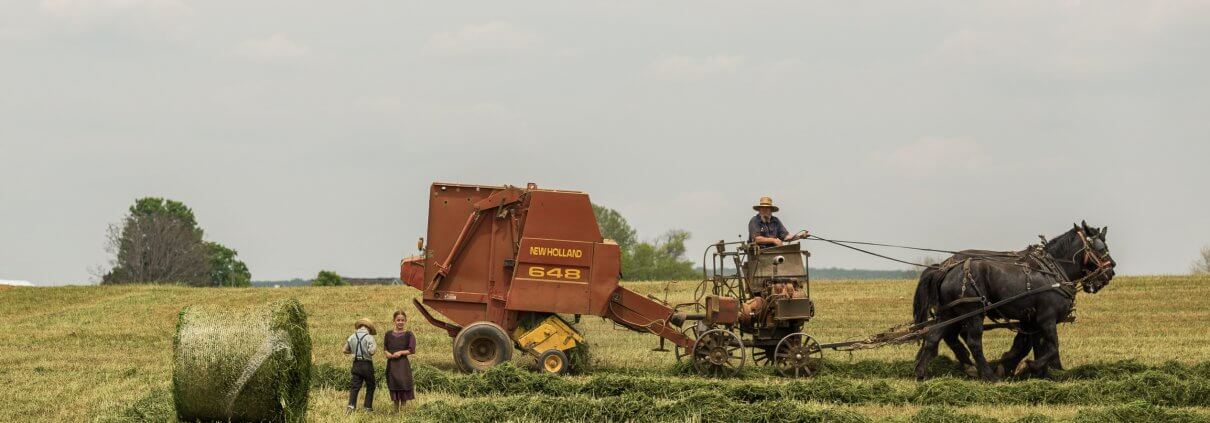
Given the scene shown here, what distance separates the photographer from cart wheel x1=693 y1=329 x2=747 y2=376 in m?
17.6

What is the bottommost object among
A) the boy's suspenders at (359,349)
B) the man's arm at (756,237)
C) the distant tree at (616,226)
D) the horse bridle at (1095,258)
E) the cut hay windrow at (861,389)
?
the cut hay windrow at (861,389)

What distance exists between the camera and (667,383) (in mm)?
15750

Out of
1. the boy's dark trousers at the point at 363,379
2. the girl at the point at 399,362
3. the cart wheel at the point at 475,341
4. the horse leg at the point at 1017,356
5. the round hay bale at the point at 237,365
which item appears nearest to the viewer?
the round hay bale at the point at 237,365

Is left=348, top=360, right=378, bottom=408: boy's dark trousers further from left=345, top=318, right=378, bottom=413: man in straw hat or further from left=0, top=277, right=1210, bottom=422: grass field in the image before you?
left=0, top=277, right=1210, bottom=422: grass field

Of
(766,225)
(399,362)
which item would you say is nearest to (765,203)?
(766,225)

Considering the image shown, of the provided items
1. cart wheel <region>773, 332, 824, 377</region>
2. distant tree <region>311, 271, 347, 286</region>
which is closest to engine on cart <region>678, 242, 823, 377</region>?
cart wheel <region>773, 332, 824, 377</region>

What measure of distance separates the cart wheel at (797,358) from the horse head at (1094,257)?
377 centimetres

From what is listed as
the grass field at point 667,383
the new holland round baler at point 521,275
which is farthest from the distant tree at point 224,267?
the new holland round baler at point 521,275

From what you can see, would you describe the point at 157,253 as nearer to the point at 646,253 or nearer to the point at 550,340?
the point at 646,253

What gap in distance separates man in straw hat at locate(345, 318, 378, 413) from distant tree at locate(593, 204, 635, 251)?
86.7 metres

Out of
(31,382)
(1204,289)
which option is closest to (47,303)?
(31,382)

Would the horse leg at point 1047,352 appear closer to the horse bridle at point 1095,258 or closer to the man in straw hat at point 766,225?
the horse bridle at point 1095,258

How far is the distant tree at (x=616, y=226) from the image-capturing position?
103m

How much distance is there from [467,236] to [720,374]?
3966mm
